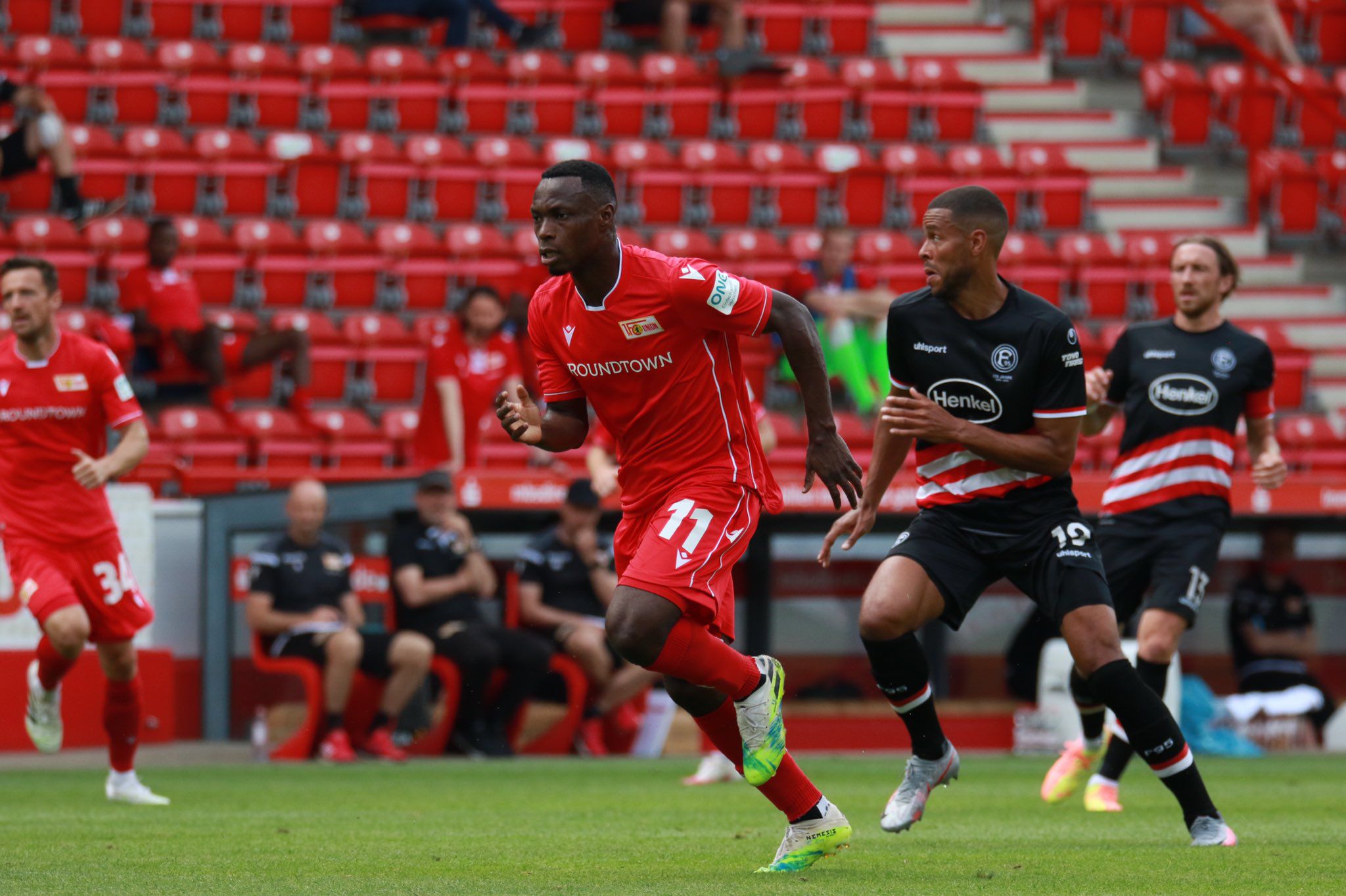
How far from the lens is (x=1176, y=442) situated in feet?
25.7

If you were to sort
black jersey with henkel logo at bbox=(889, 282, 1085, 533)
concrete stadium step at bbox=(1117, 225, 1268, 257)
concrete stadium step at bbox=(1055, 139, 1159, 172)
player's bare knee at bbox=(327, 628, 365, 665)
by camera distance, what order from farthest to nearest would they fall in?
concrete stadium step at bbox=(1055, 139, 1159, 172) < concrete stadium step at bbox=(1117, 225, 1268, 257) < player's bare knee at bbox=(327, 628, 365, 665) < black jersey with henkel logo at bbox=(889, 282, 1085, 533)

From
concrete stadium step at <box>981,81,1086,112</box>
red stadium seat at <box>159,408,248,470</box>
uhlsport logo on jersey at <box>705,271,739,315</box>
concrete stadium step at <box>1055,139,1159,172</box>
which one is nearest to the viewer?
uhlsport logo on jersey at <box>705,271,739,315</box>

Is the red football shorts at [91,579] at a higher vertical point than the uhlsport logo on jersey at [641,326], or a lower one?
lower

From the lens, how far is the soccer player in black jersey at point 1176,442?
25.4 feet

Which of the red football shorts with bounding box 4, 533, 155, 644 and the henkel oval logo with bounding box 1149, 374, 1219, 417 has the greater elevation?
the henkel oval logo with bounding box 1149, 374, 1219, 417

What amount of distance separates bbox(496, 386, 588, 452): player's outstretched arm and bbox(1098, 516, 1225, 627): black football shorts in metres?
2.85

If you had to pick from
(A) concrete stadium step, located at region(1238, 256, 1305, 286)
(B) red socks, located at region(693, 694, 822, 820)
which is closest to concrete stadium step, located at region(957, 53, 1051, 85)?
(A) concrete stadium step, located at region(1238, 256, 1305, 286)

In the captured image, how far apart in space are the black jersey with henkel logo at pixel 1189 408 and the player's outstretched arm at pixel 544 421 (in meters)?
2.97

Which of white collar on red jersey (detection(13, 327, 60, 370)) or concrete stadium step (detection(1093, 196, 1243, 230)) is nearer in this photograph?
white collar on red jersey (detection(13, 327, 60, 370))

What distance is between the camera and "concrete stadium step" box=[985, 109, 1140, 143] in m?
19.3

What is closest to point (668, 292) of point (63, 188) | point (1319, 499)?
point (1319, 499)

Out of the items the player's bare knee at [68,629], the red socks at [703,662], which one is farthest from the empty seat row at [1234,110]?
the red socks at [703,662]

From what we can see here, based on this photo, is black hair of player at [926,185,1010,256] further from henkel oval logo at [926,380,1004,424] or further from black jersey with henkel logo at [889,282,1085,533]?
henkel oval logo at [926,380,1004,424]

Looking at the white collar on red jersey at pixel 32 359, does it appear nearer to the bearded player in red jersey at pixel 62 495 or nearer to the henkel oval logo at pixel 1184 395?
the bearded player in red jersey at pixel 62 495
